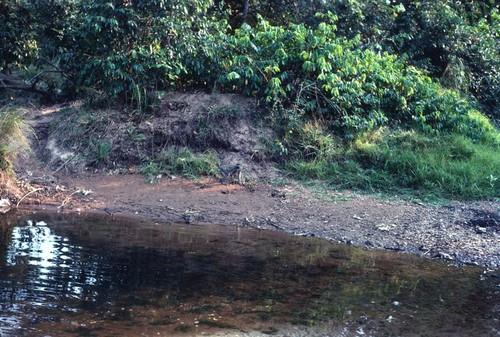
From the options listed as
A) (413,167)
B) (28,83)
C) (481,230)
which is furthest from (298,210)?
(28,83)

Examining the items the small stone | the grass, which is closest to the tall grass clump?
the grass

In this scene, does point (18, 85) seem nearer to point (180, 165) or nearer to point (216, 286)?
point (180, 165)

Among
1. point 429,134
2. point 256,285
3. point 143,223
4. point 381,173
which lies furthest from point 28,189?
point 429,134

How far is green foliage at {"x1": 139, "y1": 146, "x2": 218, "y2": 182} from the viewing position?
10870mm

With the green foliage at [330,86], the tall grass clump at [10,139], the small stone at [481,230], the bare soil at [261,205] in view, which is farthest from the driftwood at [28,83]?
the small stone at [481,230]

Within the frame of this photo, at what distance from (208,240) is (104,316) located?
2905mm

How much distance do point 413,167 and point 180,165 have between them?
3.98 metres

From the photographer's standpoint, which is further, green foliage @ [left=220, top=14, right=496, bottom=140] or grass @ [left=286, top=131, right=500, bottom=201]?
green foliage @ [left=220, top=14, right=496, bottom=140]

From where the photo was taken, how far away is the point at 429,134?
1176 cm

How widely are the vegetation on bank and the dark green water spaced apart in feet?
9.39

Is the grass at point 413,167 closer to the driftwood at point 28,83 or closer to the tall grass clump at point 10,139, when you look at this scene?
the tall grass clump at point 10,139

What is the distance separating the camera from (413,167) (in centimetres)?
1083

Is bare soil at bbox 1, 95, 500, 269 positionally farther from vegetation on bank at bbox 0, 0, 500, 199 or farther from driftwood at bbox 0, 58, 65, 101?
driftwood at bbox 0, 58, 65, 101

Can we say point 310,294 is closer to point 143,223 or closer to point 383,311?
point 383,311
